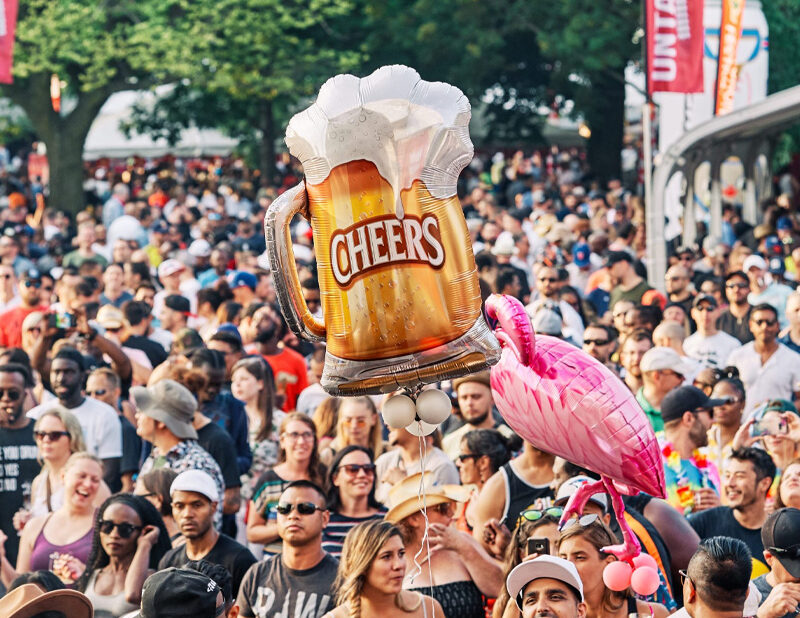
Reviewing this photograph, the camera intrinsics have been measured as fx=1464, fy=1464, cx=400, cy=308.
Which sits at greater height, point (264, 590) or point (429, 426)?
point (429, 426)

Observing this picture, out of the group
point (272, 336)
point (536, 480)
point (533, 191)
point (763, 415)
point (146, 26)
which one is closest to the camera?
point (536, 480)

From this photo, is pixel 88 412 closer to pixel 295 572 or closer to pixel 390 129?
pixel 295 572

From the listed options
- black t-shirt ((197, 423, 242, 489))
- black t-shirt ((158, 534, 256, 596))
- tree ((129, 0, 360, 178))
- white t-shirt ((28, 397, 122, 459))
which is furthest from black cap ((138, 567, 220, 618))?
tree ((129, 0, 360, 178))

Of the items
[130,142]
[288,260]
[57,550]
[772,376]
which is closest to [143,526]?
[57,550]

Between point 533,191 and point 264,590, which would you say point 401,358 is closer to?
point 264,590

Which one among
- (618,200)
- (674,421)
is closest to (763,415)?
(674,421)

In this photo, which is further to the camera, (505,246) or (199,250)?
(199,250)

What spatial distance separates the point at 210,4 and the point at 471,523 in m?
19.1

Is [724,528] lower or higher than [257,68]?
lower

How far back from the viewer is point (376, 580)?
5840 millimetres

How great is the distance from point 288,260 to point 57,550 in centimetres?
327

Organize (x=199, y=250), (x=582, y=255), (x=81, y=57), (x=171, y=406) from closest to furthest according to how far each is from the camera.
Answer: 1. (x=171, y=406)
2. (x=582, y=255)
3. (x=199, y=250)
4. (x=81, y=57)

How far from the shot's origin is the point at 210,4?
81.6ft

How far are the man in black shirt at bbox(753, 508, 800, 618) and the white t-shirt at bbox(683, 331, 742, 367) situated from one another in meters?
4.99
